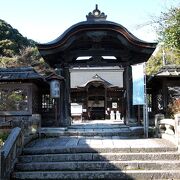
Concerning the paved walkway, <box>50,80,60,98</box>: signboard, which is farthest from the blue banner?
<box>50,80,60,98</box>: signboard

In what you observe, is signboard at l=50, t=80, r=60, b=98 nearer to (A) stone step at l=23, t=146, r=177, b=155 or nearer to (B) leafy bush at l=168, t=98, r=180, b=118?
(B) leafy bush at l=168, t=98, r=180, b=118

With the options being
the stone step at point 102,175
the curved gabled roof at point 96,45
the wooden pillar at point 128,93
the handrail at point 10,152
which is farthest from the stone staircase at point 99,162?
the curved gabled roof at point 96,45

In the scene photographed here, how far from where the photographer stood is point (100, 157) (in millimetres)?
8836

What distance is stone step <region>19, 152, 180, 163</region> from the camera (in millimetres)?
8789

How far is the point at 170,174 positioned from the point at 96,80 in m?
23.2

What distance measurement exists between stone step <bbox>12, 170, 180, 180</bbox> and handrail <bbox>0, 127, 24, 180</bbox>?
0.37 meters

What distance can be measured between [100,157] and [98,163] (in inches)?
15.3

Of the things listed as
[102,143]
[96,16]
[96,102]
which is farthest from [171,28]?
[96,102]

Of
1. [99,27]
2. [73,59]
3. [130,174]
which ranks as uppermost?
[99,27]

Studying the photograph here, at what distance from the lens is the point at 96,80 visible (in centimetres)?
3097

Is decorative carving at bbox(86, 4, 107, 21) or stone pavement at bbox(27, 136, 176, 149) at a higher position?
decorative carving at bbox(86, 4, 107, 21)

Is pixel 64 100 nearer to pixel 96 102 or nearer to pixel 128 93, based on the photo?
pixel 128 93

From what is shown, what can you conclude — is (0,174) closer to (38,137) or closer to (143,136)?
(38,137)

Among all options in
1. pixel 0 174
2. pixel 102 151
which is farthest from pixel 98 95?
pixel 0 174
